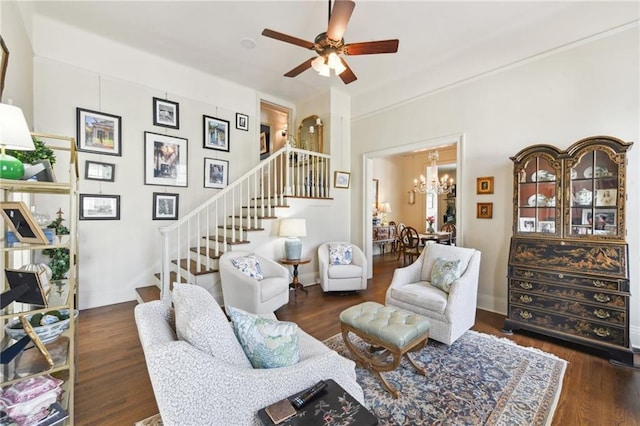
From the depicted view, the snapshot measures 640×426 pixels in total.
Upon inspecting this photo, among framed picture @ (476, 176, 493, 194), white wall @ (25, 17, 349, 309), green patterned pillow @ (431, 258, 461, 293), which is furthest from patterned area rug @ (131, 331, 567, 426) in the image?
white wall @ (25, 17, 349, 309)

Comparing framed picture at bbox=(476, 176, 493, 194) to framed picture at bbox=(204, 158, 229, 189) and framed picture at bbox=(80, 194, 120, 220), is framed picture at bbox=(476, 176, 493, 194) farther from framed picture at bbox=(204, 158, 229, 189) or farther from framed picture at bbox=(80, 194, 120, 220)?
framed picture at bbox=(80, 194, 120, 220)

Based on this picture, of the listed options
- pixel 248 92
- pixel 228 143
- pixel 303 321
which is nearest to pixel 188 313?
pixel 303 321

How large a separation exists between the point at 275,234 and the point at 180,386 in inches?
130

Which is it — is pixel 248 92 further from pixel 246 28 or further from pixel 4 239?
pixel 4 239

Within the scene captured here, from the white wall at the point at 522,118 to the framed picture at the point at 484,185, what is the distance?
58 millimetres

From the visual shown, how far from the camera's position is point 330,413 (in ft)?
3.69

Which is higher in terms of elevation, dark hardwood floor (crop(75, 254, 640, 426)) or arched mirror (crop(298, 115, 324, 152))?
arched mirror (crop(298, 115, 324, 152))

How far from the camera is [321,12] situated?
3.18 meters

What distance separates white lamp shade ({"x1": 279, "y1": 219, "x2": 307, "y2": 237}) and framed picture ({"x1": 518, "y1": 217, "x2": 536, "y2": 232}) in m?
2.76

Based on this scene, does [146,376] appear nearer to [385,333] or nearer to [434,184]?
[385,333]

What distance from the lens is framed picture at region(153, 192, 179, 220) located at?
13.9ft

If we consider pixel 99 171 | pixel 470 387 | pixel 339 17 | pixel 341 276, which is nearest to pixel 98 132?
pixel 99 171

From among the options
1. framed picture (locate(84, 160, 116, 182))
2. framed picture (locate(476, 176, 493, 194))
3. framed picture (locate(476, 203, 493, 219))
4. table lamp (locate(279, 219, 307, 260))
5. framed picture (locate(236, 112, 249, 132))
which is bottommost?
table lamp (locate(279, 219, 307, 260))

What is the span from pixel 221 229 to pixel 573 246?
4606 mm
